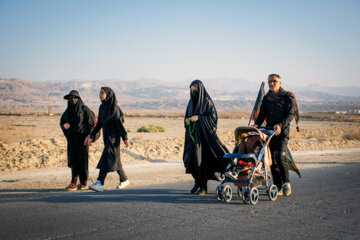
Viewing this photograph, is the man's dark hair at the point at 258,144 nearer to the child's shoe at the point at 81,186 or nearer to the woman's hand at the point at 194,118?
the woman's hand at the point at 194,118

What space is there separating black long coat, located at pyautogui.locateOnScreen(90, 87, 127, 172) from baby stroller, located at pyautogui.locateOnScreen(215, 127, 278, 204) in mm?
2217

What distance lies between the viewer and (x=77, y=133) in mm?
8273

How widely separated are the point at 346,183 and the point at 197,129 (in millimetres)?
3769

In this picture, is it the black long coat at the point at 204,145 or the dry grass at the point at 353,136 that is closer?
the black long coat at the point at 204,145

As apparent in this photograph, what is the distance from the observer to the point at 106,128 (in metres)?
8.02

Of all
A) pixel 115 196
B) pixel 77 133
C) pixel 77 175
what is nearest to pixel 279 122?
pixel 115 196

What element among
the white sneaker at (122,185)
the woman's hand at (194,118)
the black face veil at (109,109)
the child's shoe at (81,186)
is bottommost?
the child's shoe at (81,186)

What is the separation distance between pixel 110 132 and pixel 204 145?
1955mm

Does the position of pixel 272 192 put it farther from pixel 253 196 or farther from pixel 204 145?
pixel 204 145

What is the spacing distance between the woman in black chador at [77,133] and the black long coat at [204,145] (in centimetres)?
227

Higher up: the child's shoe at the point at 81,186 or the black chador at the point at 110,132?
the black chador at the point at 110,132

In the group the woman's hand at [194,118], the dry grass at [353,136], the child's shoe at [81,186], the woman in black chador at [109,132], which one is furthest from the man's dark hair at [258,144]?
the dry grass at [353,136]

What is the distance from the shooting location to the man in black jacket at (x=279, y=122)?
23.3ft

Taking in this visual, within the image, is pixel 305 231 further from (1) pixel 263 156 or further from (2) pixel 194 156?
(2) pixel 194 156
